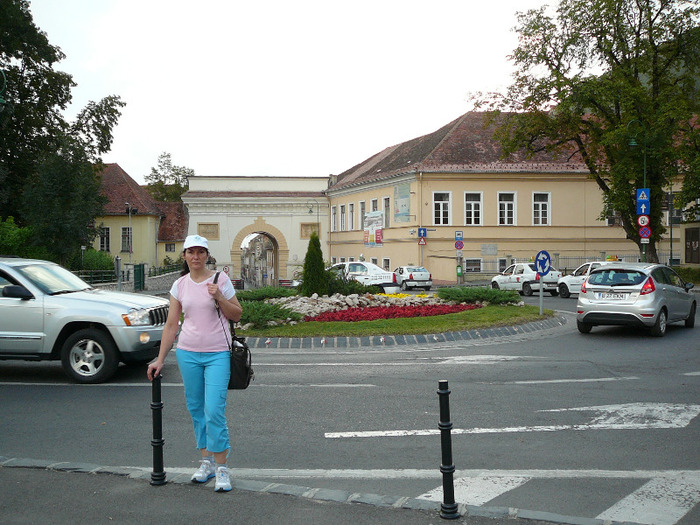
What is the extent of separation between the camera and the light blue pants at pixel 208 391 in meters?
5.47

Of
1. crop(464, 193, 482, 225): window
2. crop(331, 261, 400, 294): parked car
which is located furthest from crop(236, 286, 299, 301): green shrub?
crop(464, 193, 482, 225): window

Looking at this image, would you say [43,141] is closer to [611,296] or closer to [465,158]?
[465,158]

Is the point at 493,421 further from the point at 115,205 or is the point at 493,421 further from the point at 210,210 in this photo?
the point at 115,205

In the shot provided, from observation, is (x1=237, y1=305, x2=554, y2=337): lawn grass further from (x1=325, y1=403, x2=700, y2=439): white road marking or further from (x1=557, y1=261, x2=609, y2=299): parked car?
(x1=557, y1=261, x2=609, y2=299): parked car

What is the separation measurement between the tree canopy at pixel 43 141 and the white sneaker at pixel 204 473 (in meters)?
29.4

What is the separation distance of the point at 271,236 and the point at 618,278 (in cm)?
4540

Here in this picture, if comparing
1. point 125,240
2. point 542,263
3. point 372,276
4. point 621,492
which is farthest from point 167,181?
point 621,492

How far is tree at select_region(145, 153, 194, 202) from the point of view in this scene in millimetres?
94625

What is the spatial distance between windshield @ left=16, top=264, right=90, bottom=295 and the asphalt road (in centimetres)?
137

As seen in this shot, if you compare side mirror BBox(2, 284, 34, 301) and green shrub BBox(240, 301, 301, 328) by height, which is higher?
side mirror BBox(2, 284, 34, 301)

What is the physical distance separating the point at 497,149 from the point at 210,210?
75.8 feet

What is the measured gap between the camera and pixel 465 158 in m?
49.1

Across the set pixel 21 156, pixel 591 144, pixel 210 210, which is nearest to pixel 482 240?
pixel 591 144

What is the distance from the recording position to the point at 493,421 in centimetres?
786
